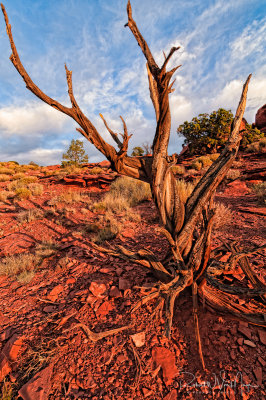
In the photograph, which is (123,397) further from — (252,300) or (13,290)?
(13,290)

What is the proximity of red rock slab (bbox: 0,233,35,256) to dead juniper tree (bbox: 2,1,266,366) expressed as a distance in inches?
152

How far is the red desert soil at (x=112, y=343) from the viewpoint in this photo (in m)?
1.61

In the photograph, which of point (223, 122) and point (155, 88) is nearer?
point (155, 88)

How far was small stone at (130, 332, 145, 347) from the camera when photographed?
1952 millimetres

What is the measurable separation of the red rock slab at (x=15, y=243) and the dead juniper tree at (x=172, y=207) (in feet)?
12.7

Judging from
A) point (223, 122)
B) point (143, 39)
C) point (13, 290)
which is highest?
point (223, 122)

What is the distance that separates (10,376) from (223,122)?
21770mm

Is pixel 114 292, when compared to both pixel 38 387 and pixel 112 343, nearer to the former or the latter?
pixel 112 343

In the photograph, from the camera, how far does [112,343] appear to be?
201cm

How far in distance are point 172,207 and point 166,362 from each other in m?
1.72

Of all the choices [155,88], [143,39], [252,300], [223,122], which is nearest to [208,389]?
[252,300]

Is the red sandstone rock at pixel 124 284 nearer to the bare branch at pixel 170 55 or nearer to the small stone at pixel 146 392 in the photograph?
the small stone at pixel 146 392

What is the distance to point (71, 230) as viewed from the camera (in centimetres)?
567

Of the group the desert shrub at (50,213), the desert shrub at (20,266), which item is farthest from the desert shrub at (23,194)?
the desert shrub at (20,266)
